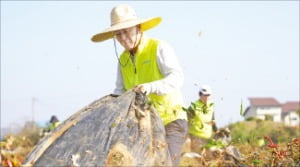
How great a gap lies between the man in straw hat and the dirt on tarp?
0.68m

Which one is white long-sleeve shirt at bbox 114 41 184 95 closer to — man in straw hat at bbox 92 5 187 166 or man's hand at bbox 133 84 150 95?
man in straw hat at bbox 92 5 187 166

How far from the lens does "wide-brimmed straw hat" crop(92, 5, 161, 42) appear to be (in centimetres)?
537

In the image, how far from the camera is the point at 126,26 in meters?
5.30

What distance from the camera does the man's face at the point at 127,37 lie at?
5367 millimetres

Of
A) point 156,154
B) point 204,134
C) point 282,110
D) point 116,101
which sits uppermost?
point 116,101

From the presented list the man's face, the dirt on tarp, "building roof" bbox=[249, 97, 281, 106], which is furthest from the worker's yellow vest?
"building roof" bbox=[249, 97, 281, 106]

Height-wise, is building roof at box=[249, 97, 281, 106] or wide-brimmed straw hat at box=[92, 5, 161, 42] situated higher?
wide-brimmed straw hat at box=[92, 5, 161, 42]

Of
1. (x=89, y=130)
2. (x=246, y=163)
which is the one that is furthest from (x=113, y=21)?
(x=246, y=163)

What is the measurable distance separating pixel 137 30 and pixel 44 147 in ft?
5.64

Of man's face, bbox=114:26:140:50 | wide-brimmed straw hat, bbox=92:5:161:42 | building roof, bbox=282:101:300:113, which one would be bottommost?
building roof, bbox=282:101:300:113

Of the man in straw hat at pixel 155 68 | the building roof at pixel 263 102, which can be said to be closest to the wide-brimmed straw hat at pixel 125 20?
the man in straw hat at pixel 155 68

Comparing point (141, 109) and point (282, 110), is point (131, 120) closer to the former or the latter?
point (141, 109)

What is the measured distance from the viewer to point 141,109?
177 inches

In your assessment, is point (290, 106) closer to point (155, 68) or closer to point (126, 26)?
point (155, 68)
